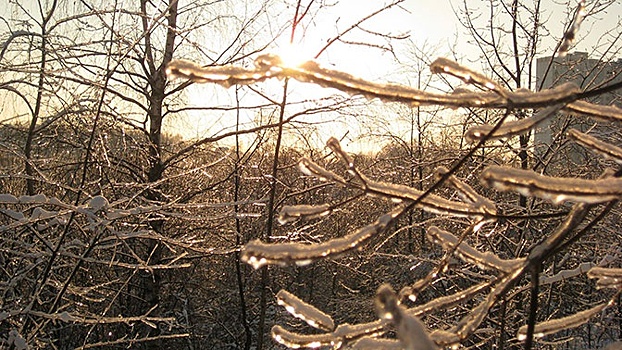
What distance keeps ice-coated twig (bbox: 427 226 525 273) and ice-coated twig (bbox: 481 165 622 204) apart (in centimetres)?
36

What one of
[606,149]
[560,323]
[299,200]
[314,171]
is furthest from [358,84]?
[299,200]

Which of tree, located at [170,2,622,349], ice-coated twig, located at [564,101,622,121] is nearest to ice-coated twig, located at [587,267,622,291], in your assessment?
tree, located at [170,2,622,349]

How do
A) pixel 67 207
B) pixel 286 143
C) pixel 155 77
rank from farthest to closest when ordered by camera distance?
pixel 286 143 < pixel 155 77 < pixel 67 207

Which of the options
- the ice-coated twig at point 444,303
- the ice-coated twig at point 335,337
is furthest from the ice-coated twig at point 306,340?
the ice-coated twig at point 444,303

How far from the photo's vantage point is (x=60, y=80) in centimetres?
294

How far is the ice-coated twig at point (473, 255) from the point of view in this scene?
99 centimetres

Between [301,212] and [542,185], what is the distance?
1.08 feet

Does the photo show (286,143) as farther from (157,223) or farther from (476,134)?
(476,134)

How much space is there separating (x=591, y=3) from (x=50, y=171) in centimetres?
520

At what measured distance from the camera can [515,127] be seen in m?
0.74

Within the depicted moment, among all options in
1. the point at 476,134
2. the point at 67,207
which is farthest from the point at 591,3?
the point at 476,134

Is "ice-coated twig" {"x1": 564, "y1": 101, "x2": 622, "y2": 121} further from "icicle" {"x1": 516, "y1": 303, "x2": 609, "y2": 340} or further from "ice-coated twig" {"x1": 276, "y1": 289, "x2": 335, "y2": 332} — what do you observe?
"ice-coated twig" {"x1": 276, "y1": 289, "x2": 335, "y2": 332}

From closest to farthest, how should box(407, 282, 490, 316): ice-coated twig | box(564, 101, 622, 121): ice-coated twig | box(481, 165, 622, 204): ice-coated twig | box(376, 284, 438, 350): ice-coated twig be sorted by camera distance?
box(376, 284, 438, 350): ice-coated twig < box(481, 165, 622, 204): ice-coated twig < box(564, 101, 622, 121): ice-coated twig < box(407, 282, 490, 316): ice-coated twig

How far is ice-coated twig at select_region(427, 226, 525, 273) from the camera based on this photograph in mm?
991
